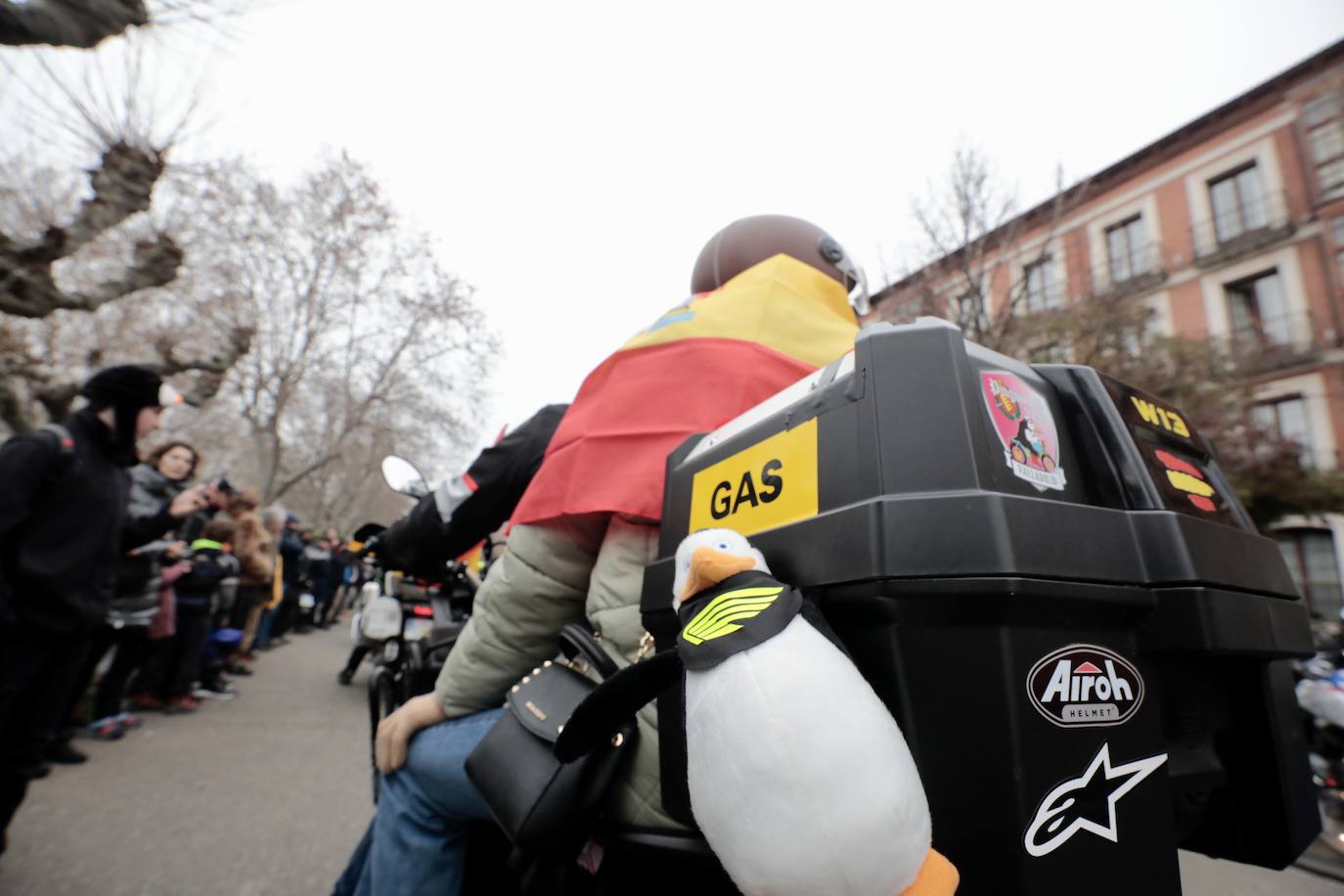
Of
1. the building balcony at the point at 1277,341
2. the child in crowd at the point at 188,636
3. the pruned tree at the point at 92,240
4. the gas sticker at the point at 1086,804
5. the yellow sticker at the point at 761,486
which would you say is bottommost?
the child in crowd at the point at 188,636

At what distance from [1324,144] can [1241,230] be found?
2207 millimetres

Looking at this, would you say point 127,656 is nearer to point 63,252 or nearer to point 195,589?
point 195,589

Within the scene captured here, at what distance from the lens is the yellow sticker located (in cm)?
85

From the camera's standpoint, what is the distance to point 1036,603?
2.15ft

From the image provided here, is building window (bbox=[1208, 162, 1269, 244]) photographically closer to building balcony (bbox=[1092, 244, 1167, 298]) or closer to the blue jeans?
building balcony (bbox=[1092, 244, 1167, 298])

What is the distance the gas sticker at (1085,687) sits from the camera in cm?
64

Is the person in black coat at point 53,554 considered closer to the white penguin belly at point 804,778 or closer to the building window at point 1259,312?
the white penguin belly at point 804,778

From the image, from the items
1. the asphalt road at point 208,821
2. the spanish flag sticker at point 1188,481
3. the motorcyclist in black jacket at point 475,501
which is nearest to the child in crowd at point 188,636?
the asphalt road at point 208,821

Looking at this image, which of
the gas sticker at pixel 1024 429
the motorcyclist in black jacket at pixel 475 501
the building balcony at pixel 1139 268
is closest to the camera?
the gas sticker at pixel 1024 429

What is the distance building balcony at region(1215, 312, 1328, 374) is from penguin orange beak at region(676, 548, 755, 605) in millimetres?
17565

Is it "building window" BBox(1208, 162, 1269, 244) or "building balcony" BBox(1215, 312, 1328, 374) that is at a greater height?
"building window" BBox(1208, 162, 1269, 244)

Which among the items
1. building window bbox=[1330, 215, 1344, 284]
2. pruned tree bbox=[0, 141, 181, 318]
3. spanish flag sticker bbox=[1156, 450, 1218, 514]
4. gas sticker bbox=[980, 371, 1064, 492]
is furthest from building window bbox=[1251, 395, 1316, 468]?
pruned tree bbox=[0, 141, 181, 318]

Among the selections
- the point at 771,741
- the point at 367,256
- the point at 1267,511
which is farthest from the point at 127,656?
the point at 1267,511

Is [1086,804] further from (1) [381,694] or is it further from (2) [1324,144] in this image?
(2) [1324,144]
